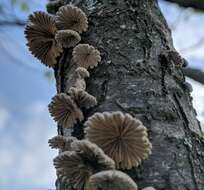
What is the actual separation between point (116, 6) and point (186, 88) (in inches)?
13.9

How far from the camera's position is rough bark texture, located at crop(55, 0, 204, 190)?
3.43ft

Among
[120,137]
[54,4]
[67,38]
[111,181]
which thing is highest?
[54,4]

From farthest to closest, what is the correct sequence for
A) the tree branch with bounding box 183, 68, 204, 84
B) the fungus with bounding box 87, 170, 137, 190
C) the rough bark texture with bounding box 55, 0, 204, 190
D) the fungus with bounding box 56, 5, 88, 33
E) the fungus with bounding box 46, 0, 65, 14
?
the tree branch with bounding box 183, 68, 204, 84 < the fungus with bounding box 46, 0, 65, 14 < the fungus with bounding box 56, 5, 88, 33 < the rough bark texture with bounding box 55, 0, 204, 190 < the fungus with bounding box 87, 170, 137, 190

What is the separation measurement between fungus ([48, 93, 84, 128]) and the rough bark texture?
0.09 ft

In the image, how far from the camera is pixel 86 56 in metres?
1.24

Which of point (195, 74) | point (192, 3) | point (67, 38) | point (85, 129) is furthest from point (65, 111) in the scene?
point (195, 74)

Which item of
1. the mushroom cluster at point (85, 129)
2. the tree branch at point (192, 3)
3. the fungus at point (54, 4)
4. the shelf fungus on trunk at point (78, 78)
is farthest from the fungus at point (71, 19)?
the tree branch at point (192, 3)

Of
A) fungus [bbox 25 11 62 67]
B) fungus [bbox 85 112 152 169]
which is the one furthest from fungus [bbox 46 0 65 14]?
fungus [bbox 85 112 152 169]

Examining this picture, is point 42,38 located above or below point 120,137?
above

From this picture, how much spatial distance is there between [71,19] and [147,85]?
0.97 feet

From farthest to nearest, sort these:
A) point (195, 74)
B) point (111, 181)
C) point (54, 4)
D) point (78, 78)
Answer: point (195, 74) < point (54, 4) < point (78, 78) < point (111, 181)

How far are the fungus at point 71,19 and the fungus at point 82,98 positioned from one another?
0.28m

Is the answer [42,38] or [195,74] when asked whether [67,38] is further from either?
[195,74]

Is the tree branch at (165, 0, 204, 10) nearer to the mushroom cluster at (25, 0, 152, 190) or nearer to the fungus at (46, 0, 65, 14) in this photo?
the fungus at (46, 0, 65, 14)
